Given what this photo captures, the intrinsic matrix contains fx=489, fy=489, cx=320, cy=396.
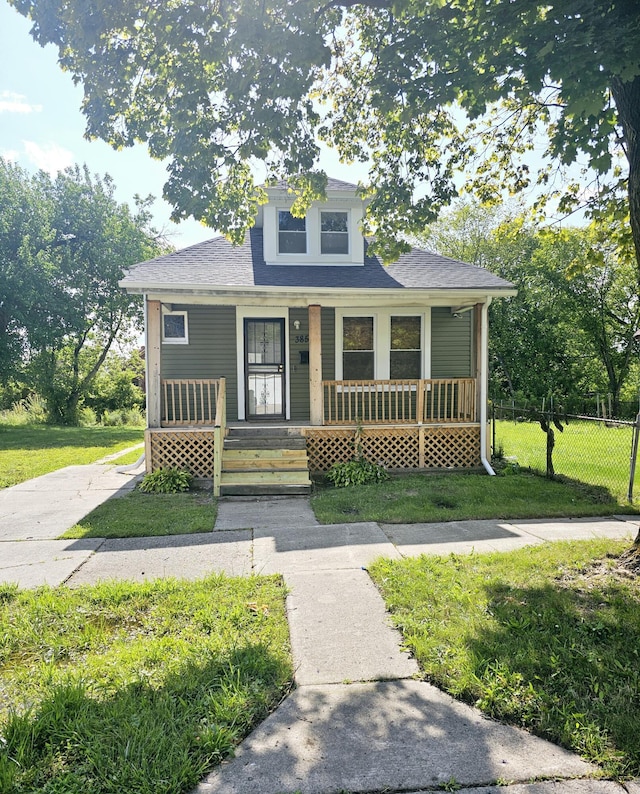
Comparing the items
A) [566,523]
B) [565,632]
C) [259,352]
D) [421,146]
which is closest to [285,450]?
[259,352]

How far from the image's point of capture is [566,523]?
5.97 m

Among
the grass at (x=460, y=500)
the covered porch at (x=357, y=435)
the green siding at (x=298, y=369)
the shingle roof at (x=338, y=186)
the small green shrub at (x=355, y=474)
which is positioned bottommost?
the grass at (x=460, y=500)

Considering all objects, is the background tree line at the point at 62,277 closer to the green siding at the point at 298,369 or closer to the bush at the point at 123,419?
the bush at the point at 123,419

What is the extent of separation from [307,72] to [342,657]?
5048 mm

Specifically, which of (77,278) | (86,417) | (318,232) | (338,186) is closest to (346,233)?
(318,232)

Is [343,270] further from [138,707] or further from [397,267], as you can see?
[138,707]

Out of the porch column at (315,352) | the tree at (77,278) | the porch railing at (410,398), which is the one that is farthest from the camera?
the tree at (77,278)

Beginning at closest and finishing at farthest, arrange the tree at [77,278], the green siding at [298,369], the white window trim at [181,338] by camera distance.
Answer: the white window trim at [181,338], the green siding at [298,369], the tree at [77,278]

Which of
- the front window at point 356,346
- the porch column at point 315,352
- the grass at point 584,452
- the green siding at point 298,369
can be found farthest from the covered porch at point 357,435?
the grass at point 584,452

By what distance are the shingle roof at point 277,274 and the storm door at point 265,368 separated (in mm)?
1262

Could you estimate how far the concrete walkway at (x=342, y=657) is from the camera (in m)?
2.10

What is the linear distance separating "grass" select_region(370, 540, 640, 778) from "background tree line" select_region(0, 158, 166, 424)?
1860cm

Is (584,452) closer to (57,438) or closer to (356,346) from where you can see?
(356,346)

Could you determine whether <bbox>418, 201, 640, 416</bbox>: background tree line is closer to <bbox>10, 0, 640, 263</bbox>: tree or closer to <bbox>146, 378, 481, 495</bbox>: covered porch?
<bbox>146, 378, 481, 495</bbox>: covered porch
